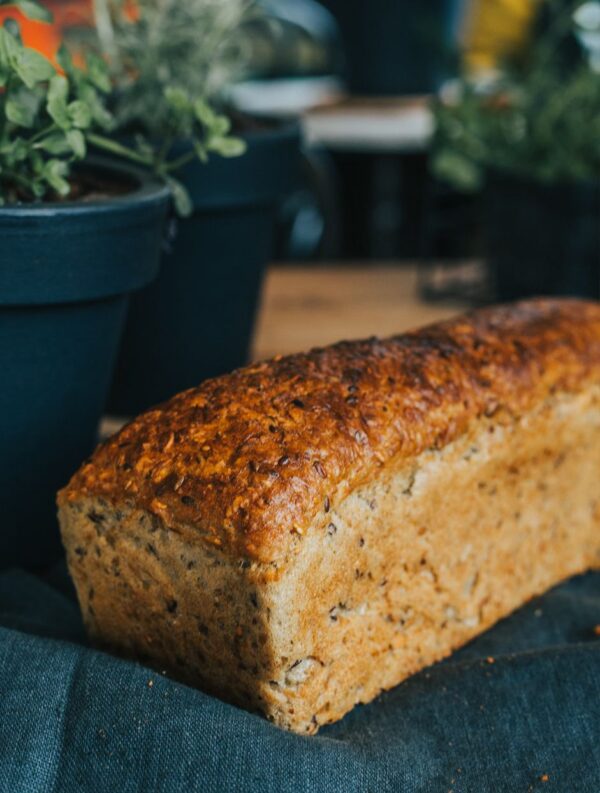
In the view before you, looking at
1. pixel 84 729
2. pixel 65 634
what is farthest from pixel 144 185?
pixel 84 729

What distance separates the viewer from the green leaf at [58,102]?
41.1 inches

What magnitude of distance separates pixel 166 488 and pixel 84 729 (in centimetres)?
21

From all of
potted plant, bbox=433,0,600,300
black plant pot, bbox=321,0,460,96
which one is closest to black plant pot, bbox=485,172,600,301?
potted plant, bbox=433,0,600,300

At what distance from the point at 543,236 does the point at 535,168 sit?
0.12m

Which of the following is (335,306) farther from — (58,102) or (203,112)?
(58,102)

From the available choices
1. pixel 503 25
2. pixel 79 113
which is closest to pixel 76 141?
pixel 79 113

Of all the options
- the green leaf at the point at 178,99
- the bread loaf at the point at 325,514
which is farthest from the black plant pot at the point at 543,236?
the green leaf at the point at 178,99

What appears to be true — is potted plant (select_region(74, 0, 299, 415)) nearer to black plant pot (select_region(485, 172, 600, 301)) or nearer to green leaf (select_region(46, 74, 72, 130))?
green leaf (select_region(46, 74, 72, 130))

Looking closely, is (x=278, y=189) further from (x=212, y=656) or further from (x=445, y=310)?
→ (x=212, y=656)

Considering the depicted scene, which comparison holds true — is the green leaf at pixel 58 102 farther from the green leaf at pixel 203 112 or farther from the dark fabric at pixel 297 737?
the dark fabric at pixel 297 737

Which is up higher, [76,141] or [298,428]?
[76,141]

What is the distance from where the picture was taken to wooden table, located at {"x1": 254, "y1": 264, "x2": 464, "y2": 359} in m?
1.91

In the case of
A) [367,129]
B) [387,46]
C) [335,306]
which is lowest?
[387,46]

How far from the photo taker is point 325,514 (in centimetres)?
93
